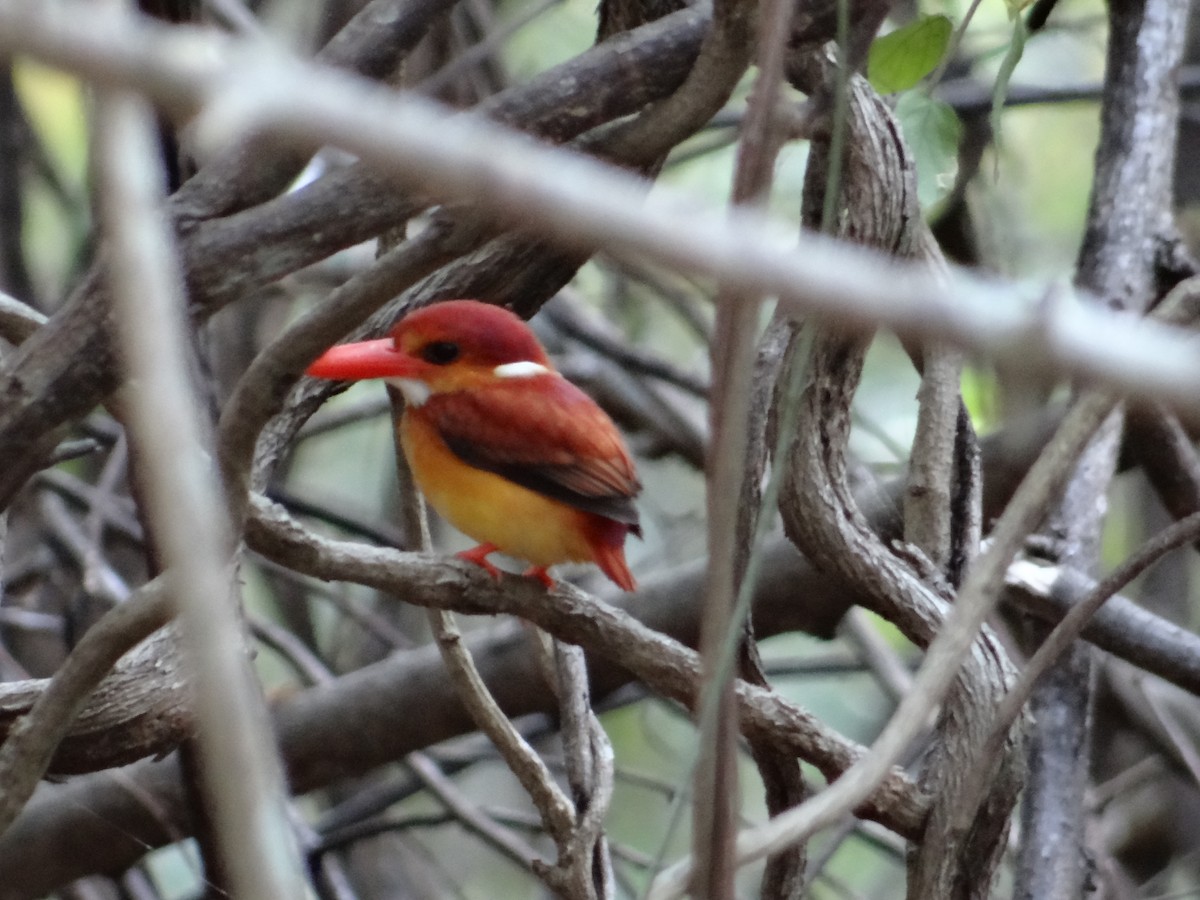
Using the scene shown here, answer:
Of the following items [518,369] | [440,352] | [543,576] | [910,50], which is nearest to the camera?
[910,50]

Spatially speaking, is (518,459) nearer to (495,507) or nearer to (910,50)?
(495,507)

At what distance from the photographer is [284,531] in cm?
150

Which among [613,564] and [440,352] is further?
[613,564]

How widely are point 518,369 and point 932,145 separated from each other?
654 millimetres

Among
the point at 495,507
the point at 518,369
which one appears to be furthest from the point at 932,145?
the point at 495,507

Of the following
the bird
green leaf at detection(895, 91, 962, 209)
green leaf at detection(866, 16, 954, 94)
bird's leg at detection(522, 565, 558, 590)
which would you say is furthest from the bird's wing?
green leaf at detection(866, 16, 954, 94)

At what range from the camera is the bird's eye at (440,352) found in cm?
201

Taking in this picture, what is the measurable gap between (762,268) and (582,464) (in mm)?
1600

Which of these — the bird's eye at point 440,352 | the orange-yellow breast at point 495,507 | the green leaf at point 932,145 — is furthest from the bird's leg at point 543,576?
the green leaf at point 932,145

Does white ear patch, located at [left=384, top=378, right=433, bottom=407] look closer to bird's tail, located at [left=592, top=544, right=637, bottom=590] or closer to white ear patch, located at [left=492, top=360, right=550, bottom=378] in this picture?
white ear patch, located at [left=492, top=360, right=550, bottom=378]

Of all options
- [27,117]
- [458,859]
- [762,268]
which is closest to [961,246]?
[27,117]

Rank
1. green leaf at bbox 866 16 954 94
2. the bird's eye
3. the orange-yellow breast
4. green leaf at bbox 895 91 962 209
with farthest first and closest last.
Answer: the orange-yellow breast, the bird's eye, green leaf at bbox 895 91 962 209, green leaf at bbox 866 16 954 94

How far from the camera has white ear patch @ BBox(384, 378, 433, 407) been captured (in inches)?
85.3

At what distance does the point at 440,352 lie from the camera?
2033mm
